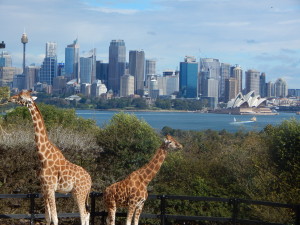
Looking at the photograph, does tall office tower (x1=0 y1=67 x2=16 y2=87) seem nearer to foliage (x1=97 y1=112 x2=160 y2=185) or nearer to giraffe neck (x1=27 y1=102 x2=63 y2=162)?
foliage (x1=97 y1=112 x2=160 y2=185)

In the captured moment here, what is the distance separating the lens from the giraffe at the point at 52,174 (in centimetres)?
1006

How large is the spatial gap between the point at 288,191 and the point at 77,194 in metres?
7.08

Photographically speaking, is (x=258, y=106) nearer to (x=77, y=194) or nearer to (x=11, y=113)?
(x=11, y=113)

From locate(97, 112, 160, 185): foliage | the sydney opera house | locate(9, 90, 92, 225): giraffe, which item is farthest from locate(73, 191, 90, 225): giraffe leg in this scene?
the sydney opera house

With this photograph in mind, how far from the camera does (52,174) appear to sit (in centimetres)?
1009

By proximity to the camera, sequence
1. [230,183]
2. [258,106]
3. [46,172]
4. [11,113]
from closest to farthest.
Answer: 1. [46,172]
2. [230,183]
3. [11,113]
4. [258,106]

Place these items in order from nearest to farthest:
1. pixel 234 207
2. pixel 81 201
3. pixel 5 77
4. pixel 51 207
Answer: pixel 51 207, pixel 81 201, pixel 234 207, pixel 5 77

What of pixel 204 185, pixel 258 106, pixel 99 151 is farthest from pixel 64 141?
pixel 258 106

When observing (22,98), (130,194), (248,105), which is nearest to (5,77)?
(248,105)

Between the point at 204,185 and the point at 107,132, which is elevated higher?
the point at 107,132

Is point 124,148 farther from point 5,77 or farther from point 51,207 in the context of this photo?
point 5,77

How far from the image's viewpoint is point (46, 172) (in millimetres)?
10086

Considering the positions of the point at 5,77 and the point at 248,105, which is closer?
the point at 5,77

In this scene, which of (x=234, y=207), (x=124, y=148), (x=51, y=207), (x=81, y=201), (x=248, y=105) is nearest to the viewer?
(x=51, y=207)
